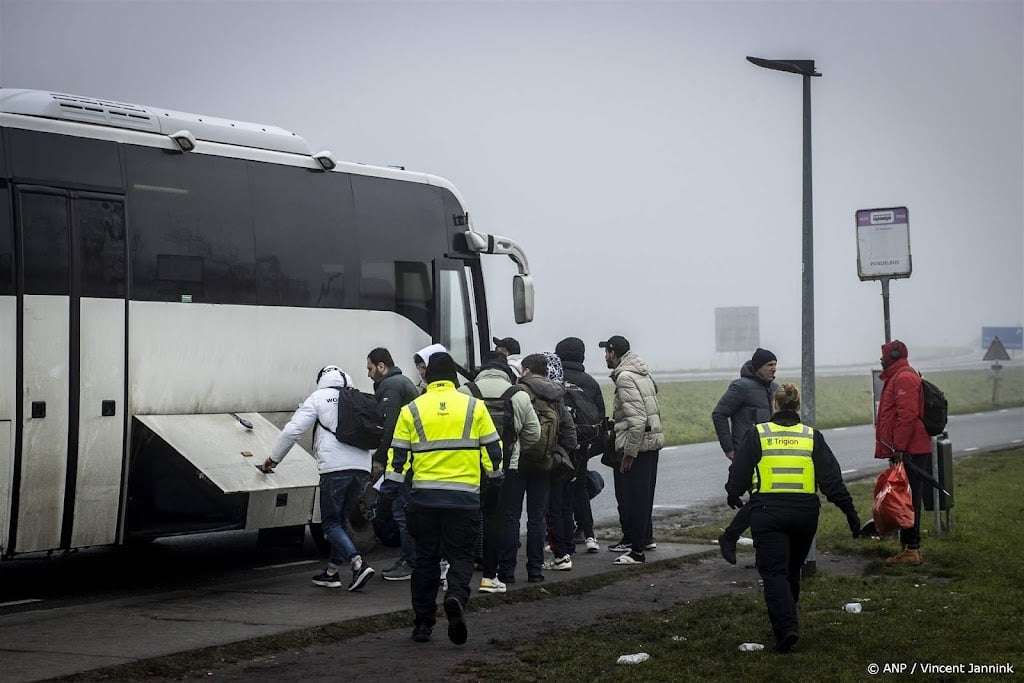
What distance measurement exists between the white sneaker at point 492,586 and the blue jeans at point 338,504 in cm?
107

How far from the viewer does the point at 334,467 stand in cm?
1148

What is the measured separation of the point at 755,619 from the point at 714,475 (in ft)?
44.5

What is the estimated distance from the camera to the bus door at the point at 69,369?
36.0 feet

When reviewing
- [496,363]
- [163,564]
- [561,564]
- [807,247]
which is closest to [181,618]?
[496,363]

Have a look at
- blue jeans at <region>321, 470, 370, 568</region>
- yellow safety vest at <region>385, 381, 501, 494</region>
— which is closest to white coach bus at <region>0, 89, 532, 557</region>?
blue jeans at <region>321, 470, 370, 568</region>

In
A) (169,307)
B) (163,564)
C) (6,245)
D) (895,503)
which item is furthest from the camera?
(163,564)

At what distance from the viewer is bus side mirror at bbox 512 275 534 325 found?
15.9 metres

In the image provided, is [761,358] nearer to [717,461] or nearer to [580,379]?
[580,379]

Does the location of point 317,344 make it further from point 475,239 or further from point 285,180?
point 475,239

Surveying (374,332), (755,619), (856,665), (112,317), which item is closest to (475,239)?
(374,332)

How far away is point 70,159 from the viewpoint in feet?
37.8

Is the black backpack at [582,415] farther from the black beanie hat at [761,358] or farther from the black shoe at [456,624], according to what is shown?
the black shoe at [456,624]

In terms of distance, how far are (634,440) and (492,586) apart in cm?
240

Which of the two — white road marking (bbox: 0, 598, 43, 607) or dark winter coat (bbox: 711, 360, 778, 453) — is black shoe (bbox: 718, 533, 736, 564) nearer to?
dark winter coat (bbox: 711, 360, 778, 453)
